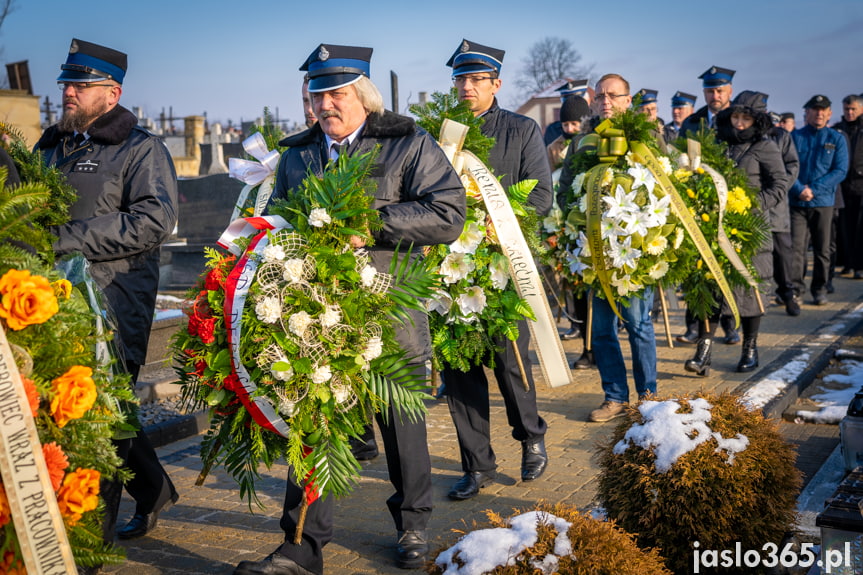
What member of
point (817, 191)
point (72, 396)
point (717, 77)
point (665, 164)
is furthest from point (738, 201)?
point (72, 396)

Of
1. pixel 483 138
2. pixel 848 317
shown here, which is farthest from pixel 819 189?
pixel 483 138

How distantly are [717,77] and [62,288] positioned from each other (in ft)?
27.9

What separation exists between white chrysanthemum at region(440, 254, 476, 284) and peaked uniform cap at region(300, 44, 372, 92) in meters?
1.31

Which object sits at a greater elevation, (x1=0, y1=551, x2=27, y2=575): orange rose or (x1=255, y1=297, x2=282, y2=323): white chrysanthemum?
(x1=255, y1=297, x2=282, y2=323): white chrysanthemum

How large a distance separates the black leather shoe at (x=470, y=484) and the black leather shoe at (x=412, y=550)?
82 centimetres

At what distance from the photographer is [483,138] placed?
18.0 ft

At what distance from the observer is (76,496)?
2914mm

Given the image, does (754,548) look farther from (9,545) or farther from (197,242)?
(197,242)

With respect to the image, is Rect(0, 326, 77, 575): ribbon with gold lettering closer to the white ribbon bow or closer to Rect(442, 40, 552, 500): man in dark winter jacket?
Rect(442, 40, 552, 500): man in dark winter jacket

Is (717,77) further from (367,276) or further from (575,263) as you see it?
(367,276)

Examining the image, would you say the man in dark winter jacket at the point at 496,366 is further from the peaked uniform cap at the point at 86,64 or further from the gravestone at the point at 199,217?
the gravestone at the point at 199,217

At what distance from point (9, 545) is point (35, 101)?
79.4 feet

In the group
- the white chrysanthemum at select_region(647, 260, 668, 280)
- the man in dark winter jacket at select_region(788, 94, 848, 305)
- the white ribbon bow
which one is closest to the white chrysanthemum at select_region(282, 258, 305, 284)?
the white ribbon bow

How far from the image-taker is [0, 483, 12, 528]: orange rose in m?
2.78
